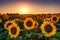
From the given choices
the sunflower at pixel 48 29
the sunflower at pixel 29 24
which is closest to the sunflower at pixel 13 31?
the sunflower at pixel 29 24

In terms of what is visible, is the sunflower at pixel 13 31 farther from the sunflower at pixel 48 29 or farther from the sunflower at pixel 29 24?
the sunflower at pixel 48 29

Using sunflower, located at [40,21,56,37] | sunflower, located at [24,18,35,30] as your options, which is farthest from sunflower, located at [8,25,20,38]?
sunflower, located at [40,21,56,37]

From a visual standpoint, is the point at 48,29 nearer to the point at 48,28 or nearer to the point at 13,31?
the point at 48,28

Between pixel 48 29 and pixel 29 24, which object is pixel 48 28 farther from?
pixel 29 24

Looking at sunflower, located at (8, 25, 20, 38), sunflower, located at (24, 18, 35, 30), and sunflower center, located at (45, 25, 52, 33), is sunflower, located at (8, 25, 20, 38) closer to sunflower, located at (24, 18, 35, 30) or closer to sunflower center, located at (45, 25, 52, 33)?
sunflower, located at (24, 18, 35, 30)

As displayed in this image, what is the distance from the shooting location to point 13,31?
1.49 meters

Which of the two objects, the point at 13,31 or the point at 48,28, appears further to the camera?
the point at 13,31

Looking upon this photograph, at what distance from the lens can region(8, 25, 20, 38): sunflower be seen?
4.66 feet

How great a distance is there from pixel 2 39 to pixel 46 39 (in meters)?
0.46

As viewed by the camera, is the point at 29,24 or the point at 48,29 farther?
the point at 29,24

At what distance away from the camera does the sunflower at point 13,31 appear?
4.66 feet

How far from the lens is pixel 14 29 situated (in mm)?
1484

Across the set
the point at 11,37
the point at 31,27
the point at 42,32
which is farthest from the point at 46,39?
the point at 11,37

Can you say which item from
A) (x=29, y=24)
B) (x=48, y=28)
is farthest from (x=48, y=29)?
(x=29, y=24)
